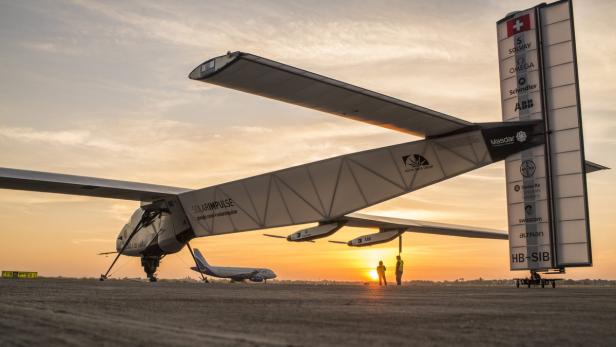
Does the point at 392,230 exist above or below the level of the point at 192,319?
above

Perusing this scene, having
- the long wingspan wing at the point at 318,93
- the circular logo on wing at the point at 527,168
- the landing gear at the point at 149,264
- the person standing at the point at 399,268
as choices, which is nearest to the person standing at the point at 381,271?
the person standing at the point at 399,268

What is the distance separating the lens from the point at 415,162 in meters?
19.5

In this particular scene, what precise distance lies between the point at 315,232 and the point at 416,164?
23.6ft

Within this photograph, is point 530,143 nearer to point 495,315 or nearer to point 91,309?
point 495,315

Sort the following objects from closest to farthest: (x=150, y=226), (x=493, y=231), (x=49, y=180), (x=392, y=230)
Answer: (x=49, y=180) → (x=150, y=226) → (x=392, y=230) → (x=493, y=231)

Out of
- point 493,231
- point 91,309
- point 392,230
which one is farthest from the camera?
point 493,231

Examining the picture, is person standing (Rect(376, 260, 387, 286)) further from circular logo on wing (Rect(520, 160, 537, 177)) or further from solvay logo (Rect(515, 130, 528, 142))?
solvay logo (Rect(515, 130, 528, 142))

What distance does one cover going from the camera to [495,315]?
8.57 m

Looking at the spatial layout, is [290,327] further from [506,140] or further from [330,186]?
[330,186]

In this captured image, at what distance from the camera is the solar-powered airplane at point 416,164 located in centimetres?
1458

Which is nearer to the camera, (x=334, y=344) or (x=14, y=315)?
(x=334, y=344)

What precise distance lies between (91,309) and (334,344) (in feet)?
15.0

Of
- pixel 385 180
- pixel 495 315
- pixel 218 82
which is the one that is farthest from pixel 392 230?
pixel 495 315

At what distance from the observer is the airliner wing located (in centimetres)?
3547
